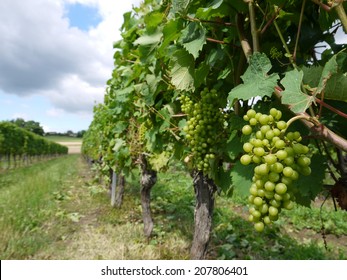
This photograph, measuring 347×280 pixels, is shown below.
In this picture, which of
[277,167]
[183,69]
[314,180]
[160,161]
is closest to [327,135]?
[277,167]

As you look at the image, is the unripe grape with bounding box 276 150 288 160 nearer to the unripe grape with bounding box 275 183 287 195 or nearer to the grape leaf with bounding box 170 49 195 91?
the unripe grape with bounding box 275 183 287 195

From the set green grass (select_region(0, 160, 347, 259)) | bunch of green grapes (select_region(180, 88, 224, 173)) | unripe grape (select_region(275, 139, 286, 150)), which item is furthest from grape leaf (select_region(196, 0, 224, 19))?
green grass (select_region(0, 160, 347, 259))

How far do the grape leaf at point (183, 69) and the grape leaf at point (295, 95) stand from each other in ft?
3.02

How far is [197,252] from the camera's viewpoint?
4.39 metres

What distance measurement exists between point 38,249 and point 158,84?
433 centimetres

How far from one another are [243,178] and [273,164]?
548mm

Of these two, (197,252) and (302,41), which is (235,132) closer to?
(302,41)

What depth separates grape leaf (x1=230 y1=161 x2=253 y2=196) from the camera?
63.6 inches

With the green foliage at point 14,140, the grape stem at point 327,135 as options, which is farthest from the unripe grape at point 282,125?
the green foliage at point 14,140

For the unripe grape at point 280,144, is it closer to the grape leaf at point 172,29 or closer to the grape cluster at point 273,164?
the grape cluster at point 273,164

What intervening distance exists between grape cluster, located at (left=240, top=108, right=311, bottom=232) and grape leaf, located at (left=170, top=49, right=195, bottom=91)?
1.00 metres

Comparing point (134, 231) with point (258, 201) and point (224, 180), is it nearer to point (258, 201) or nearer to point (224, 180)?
point (224, 180)

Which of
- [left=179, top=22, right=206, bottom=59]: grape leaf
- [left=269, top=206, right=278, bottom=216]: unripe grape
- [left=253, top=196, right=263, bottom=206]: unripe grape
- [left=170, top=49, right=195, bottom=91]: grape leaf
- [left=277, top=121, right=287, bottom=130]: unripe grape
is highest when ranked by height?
[left=179, top=22, right=206, bottom=59]: grape leaf

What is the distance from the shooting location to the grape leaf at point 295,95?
116 cm
